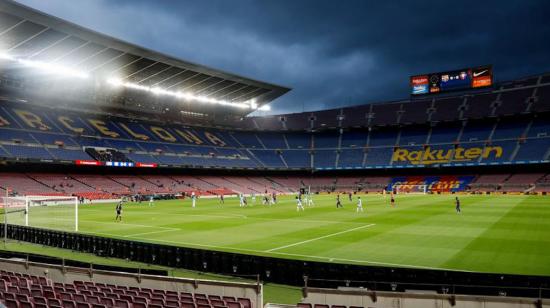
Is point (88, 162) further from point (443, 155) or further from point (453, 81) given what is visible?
point (453, 81)

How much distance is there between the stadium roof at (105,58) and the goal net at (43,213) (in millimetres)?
20322

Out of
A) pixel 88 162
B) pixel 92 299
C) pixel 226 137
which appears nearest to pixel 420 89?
pixel 226 137

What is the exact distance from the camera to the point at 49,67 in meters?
59.7

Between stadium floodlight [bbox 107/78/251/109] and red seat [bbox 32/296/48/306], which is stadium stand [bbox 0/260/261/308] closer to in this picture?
red seat [bbox 32/296/48/306]

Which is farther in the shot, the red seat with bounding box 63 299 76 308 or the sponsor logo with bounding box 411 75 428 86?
the sponsor logo with bounding box 411 75 428 86

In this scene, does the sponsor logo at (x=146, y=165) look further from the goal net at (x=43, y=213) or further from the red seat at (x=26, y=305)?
the red seat at (x=26, y=305)

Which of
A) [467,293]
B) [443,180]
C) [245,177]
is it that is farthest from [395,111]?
[467,293]

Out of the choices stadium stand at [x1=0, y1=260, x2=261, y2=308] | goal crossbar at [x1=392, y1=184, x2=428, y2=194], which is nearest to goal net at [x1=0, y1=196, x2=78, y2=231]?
stadium stand at [x1=0, y1=260, x2=261, y2=308]

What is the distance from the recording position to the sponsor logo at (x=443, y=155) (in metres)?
82.0

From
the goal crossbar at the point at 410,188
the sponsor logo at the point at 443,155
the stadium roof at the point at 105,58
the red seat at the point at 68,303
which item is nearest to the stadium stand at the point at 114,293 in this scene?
the red seat at the point at 68,303

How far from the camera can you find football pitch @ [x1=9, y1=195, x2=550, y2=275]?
1927 cm

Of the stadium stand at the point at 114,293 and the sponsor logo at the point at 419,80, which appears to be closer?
the stadium stand at the point at 114,293

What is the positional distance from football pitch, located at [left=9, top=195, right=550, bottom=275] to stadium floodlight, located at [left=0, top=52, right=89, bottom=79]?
2850cm

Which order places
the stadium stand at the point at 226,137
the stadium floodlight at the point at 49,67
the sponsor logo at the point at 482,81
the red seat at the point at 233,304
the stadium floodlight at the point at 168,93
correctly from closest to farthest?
the red seat at the point at 233,304 → the stadium floodlight at the point at 49,67 → the stadium stand at the point at 226,137 → the stadium floodlight at the point at 168,93 → the sponsor logo at the point at 482,81
